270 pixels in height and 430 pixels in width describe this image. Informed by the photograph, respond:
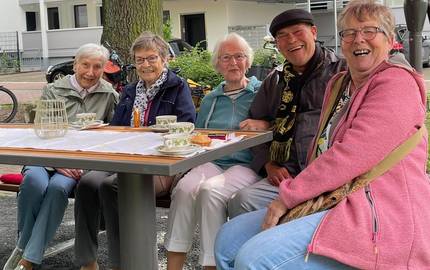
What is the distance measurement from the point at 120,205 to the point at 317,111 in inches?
45.1

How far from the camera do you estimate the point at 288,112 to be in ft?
10.8

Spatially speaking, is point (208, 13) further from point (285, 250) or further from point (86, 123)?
point (285, 250)

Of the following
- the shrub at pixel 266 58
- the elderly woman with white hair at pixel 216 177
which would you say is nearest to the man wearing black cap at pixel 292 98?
the elderly woman with white hair at pixel 216 177

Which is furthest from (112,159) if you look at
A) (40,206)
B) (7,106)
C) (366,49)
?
(7,106)

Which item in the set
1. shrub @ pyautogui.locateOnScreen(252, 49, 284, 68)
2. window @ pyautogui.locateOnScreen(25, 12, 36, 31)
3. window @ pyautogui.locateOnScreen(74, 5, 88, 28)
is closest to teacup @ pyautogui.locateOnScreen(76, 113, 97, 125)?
shrub @ pyautogui.locateOnScreen(252, 49, 284, 68)

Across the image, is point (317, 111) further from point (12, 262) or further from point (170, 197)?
point (12, 262)

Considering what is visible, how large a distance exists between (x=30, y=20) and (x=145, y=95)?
1207 inches

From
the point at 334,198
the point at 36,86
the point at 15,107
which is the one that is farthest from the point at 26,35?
the point at 334,198

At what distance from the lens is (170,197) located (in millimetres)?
3473

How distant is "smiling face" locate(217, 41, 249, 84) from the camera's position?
12.1 ft

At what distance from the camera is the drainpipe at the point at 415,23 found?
506 cm

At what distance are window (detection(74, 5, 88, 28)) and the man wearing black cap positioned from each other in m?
28.8

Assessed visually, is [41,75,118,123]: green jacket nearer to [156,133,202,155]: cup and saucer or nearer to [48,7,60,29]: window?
[156,133,202,155]: cup and saucer

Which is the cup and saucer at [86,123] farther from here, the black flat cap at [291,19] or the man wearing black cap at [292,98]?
the black flat cap at [291,19]
